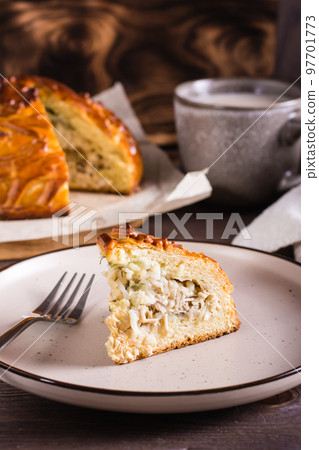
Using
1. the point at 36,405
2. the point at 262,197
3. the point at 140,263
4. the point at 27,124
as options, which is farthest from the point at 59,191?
the point at 36,405

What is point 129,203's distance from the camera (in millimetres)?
2369

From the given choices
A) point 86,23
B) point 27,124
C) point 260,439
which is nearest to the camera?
point 260,439

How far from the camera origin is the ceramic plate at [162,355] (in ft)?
3.44

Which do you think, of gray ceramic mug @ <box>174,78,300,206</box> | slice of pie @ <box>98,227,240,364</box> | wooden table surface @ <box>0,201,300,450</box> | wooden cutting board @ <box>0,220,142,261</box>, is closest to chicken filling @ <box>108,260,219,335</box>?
slice of pie @ <box>98,227,240,364</box>

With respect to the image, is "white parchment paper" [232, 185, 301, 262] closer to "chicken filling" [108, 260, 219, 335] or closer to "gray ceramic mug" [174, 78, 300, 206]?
"gray ceramic mug" [174, 78, 300, 206]

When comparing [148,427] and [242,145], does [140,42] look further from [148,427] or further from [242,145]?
[148,427]

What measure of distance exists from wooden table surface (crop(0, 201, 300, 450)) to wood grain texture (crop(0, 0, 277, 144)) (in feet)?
7.04

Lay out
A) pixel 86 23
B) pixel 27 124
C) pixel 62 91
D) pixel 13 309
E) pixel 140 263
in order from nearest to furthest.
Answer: pixel 140 263, pixel 13 309, pixel 27 124, pixel 62 91, pixel 86 23

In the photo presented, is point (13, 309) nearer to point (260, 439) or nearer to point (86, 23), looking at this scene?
point (260, 439)

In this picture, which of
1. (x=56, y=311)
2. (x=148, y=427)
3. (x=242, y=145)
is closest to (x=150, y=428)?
(x=148, y=427)

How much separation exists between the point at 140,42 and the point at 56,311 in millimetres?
1911

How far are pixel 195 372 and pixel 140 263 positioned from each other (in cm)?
28

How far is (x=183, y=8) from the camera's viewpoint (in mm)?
2959

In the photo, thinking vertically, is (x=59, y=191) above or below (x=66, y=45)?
below
